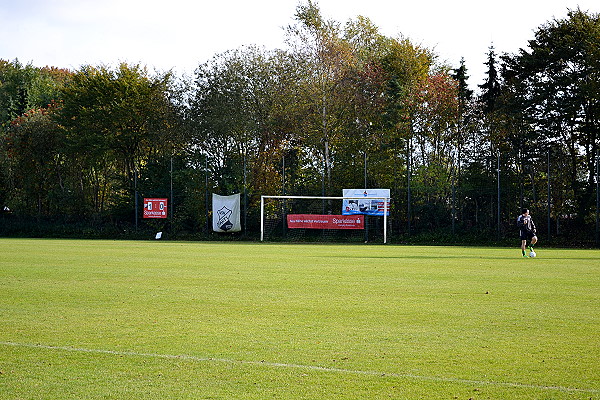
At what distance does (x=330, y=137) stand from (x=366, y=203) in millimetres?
7226

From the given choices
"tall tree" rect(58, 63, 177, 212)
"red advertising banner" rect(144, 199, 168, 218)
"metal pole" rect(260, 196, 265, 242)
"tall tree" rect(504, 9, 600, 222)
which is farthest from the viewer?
"tall tree" rect(58, 63, 177, 212)

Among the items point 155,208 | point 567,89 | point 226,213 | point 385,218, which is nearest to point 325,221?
point 385,218

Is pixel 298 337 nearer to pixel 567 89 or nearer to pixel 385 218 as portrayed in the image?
pixel 385 218

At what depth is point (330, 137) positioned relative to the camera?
48875mm

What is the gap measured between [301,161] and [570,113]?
55.9ft

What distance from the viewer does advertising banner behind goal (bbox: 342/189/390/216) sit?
43312 millimetres

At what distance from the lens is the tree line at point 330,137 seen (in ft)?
137

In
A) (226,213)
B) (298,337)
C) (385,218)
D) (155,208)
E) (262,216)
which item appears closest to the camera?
(298,337)

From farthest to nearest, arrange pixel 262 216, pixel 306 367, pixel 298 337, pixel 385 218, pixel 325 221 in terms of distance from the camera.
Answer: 1. pixel 325 221
2. pixel 262 216
3. pixel 385 218
4. pixel 298 337
5. pixel 306 367

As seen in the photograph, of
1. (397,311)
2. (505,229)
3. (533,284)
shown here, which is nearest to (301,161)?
(505,229)

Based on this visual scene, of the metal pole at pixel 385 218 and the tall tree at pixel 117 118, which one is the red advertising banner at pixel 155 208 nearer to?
the tall tree at pixel 117 118

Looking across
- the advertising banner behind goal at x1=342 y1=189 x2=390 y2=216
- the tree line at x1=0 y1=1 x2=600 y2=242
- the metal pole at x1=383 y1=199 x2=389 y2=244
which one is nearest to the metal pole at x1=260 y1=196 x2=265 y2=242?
the tree line at x1=0 y1=1 x2=600 y2=242

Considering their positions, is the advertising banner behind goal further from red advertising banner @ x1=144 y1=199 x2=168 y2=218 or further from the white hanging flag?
red advertising banner @ x1=144 y1=199 x2=168 y2=218

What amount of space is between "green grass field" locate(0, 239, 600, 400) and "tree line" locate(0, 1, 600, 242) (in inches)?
1006
